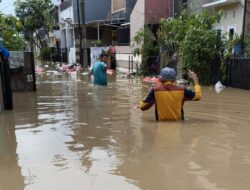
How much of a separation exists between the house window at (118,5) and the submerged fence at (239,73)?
16.7 meters

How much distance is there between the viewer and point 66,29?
4575 centimetres

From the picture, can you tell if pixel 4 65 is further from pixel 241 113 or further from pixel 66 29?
pixel 66 29

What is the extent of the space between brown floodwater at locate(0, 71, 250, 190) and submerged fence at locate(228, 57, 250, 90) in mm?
4213

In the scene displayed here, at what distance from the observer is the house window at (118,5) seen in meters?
30.2

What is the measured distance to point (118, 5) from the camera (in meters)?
31.7

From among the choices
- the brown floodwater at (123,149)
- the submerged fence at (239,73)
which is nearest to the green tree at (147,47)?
the submerged fence at (239,73)

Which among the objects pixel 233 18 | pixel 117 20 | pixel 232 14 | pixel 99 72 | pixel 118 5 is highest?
pixel 118 5

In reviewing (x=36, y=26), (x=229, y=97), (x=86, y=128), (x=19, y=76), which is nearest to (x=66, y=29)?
(x=36, y=26)

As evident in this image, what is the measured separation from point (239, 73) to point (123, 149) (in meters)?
9.29

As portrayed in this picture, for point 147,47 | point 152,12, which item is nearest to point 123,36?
point 152,12

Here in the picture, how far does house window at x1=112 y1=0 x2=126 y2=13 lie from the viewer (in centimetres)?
3025

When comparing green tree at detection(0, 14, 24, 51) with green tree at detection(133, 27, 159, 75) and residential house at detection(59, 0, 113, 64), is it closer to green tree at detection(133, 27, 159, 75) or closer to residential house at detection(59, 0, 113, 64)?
green tree at detection(133, 27, 159, 75)

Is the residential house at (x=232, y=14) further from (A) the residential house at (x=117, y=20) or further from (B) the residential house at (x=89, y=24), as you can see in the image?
(B) the residential house at (x=89, y=24)

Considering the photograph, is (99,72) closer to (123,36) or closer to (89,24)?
(123,36)
